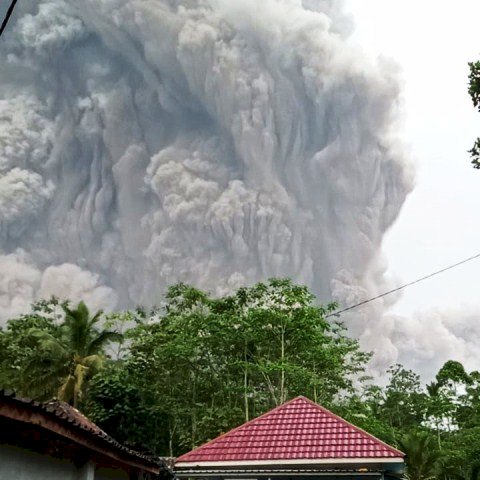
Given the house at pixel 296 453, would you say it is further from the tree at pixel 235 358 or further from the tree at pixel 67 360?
the tree at pixel 67 360

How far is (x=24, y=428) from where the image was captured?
17.9ft

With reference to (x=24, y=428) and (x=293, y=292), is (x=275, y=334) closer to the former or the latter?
(x=293, y=292)

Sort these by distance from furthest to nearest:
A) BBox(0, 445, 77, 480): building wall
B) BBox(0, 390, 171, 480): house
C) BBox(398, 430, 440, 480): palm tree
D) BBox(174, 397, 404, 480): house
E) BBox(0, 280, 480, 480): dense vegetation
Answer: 1. BBox(398, 430, 440, 480): palm tree
2. BBox(0, 280, 480, 480): dense vegetation
3. BBox(174, 397, 404, 480): house
4. BBox(0, 445, 77, 480): building wall
5. BBox(0, 390, 171, 480): house

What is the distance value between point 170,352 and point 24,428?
79.1 ft

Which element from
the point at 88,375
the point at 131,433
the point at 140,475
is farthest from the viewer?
the point at 88,375

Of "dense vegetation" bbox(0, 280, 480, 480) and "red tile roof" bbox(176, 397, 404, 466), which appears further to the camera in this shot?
"dense vegetation" bbox(0, 280, 480, 480)

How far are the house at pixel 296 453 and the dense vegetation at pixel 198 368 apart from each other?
11.5 m

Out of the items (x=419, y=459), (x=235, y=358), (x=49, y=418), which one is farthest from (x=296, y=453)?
(x=419, y=459)

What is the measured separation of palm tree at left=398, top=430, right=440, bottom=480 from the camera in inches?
1304

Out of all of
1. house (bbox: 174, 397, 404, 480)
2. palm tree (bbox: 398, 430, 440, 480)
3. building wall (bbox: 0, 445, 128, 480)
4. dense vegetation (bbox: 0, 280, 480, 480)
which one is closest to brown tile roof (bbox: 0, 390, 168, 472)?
building wall (bbox: 0, 445, 128, 480)

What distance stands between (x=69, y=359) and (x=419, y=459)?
20.1 metres

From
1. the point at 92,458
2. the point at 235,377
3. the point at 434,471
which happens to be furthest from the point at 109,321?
the point at 92,458

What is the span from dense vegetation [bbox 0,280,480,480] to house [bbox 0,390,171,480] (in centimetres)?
1741

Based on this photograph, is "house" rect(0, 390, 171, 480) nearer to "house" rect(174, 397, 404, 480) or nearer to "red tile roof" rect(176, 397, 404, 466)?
"house" rect(174, 397, 404, 480)
